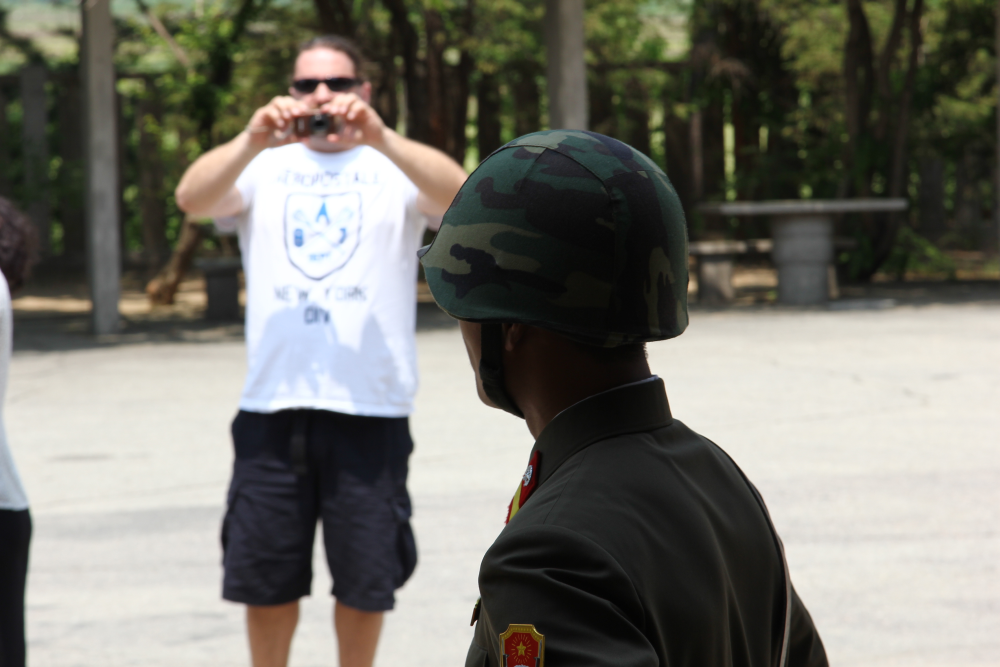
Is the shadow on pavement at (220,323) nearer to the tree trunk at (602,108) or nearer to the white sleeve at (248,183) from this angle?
the tree trunk at (602,108)

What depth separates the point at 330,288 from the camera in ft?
10.7

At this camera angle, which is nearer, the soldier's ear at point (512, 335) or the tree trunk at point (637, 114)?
the soldier's ear at point (512, 335)

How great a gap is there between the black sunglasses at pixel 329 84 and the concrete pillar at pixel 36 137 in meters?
15.0

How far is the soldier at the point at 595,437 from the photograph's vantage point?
1124 millimetres

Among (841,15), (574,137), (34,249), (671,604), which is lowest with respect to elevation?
(671,604)

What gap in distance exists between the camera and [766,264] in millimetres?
20484

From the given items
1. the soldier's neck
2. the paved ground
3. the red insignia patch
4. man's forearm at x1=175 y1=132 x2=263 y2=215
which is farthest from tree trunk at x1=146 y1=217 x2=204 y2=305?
the red insignia patch

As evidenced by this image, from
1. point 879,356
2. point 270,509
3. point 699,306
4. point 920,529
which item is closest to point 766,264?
point 699,306

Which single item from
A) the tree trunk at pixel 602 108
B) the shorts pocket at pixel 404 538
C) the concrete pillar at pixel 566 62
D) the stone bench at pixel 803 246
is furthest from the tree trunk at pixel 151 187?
the shorts pocket at pixel 404 538

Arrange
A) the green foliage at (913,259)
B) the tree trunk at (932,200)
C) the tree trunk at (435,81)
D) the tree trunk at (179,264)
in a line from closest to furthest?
1. the tree trunk at (179,264)
2. the tree trunk at (435,81)
3. the green foliage at (913,259)
4. the tree trunk at (932,200)

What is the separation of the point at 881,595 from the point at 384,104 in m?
14.1

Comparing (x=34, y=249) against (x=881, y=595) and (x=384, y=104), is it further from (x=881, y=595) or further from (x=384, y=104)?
(x=384, y=104)

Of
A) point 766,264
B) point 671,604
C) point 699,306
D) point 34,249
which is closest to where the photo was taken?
point 671,604

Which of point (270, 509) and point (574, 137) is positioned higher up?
point (574, 137)
